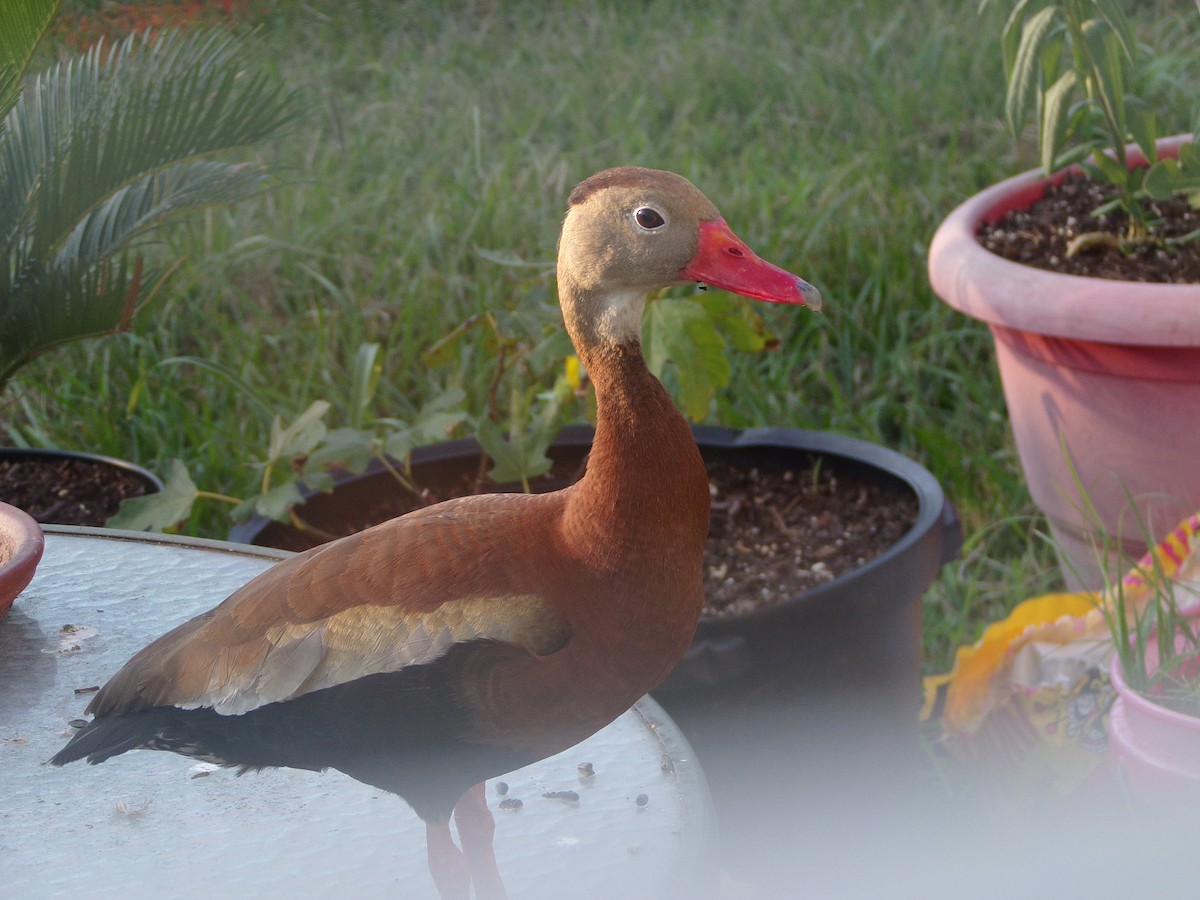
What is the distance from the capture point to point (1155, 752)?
1.70 meters

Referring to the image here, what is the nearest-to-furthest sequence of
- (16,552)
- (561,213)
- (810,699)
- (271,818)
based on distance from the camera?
(271,818) → (16,552) → (810,699) → (561,213)

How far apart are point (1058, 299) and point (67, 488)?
1806mm

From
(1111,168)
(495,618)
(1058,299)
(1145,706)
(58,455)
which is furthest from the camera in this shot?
(58,455)

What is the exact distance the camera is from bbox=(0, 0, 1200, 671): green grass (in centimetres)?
309

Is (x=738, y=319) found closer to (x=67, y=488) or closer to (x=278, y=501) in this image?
(x=278, y=501)

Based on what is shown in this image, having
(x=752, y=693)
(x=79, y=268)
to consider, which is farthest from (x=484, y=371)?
(x=752, y=693)

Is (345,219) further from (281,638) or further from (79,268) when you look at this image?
(281,638)

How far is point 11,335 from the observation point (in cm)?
222

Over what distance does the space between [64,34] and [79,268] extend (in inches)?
42.2

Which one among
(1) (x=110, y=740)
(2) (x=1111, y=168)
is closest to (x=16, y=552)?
(1) (x=110, y=740)

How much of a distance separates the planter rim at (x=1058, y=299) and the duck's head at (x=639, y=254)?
1280 mm

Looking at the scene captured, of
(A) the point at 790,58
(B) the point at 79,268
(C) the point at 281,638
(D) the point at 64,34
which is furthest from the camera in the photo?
(A) the point at 790,58

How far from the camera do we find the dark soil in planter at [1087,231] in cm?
247

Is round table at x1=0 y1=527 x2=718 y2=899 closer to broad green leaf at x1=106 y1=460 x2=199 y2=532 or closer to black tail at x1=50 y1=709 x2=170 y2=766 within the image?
black tail at x1=50 y1=709 x2=170 y2=766
